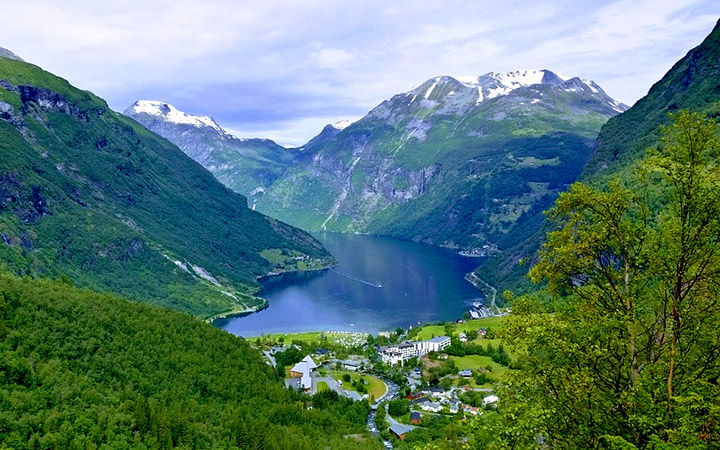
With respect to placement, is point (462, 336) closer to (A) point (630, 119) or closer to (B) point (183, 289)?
(B) point (183, 289)

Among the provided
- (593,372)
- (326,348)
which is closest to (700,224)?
(593,372)

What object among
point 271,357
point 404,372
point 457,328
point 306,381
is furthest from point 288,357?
point 457,328

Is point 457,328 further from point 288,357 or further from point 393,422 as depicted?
point 393,422

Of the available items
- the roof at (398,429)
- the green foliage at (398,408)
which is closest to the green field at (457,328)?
the green foliage at (398,408)

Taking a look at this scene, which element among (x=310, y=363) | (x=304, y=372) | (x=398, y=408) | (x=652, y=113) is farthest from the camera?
(x=652, y=113)

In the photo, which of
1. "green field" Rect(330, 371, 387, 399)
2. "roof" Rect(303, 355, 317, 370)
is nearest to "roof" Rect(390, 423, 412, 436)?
"green field" Rect(330, 371, 387, 399)

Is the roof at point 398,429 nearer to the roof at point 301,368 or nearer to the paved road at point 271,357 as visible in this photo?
the roof at point 301,368
